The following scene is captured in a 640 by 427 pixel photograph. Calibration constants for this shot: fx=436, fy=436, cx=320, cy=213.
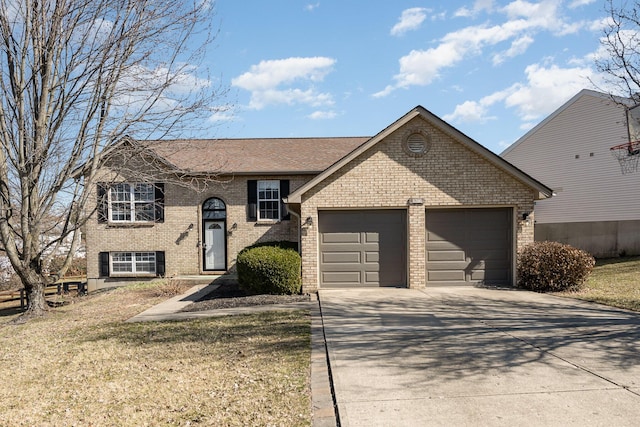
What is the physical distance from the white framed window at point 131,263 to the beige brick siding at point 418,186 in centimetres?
869

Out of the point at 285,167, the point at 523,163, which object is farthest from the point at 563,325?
the point at 523,163

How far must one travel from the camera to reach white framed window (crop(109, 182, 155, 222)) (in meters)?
17.9

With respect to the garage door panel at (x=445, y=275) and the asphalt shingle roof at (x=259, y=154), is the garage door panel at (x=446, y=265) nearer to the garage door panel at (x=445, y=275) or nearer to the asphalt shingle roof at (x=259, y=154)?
the garage door panel at (x=445, y=275)

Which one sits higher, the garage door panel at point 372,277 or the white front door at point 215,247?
the white front door at point 215,247

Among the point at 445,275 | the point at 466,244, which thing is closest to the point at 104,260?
the point at 445,275

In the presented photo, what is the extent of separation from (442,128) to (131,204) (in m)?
12.6

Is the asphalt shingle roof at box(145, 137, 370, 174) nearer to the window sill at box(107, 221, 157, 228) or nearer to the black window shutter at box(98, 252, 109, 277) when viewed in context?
the window sill at box(107, 221, 157, 228)

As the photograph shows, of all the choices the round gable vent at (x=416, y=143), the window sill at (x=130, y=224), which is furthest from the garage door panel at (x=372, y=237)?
the window sill at (x=130, y=224)

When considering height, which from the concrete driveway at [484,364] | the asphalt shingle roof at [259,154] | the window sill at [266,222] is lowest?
the concrete driveway at [484,364]

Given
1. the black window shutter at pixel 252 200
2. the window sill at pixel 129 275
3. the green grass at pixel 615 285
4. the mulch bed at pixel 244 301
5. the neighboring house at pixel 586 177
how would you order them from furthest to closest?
the neighboring house at pixel 586 177, the window sill at pixel 129 275, the black window shutter at pixel 252 200, the mulch bed at pixel 244 301, the green grass at pixel 615 285

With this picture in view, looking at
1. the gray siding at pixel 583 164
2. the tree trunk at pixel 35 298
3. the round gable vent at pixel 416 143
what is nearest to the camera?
the tree trunk at pixel 35 298

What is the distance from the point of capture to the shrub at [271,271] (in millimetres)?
12164

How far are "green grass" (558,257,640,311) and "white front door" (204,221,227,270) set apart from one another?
12.1m

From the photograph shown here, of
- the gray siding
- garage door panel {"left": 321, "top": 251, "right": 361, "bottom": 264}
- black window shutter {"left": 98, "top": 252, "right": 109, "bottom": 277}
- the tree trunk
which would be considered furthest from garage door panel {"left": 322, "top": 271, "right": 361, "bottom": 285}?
the gray siding
